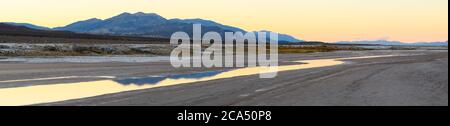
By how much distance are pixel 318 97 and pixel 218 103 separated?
10.6ft

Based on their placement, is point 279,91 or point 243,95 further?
point 279,91

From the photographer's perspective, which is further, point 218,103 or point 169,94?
point 169,94

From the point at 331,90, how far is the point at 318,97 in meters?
2.33

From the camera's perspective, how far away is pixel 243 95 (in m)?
16.0

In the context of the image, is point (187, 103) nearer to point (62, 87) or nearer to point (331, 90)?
point (331, 90)
